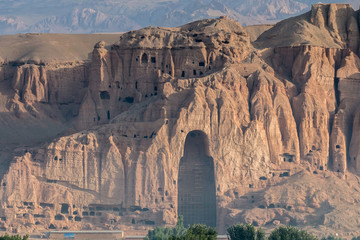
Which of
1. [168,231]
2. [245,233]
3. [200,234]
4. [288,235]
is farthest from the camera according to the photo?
[168,231]

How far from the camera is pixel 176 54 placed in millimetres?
130375

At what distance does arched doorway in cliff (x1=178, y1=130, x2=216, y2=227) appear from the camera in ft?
397

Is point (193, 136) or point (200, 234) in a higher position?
point (193, 136)

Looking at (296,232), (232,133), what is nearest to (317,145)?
(232,133)

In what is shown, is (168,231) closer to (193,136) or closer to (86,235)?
(86,235)

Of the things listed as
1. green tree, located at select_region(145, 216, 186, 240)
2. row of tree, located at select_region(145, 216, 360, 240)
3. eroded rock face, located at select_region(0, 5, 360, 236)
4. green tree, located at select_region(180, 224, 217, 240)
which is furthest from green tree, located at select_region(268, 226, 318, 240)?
eroded rock face, located at select_region(0, 5, 360, 236)

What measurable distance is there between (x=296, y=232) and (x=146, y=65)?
40.9 m

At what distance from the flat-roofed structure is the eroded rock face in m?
3.25

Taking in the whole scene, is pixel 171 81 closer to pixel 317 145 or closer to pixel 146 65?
pixel 146 65

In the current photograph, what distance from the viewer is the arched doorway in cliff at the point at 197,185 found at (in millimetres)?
121000

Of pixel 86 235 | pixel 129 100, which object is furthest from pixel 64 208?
pixel 129 100

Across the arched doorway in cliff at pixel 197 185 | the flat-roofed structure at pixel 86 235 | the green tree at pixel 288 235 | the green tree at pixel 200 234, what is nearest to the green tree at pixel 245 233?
Answer: the green tree at pixel 288 235

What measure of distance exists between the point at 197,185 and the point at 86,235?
565 inches

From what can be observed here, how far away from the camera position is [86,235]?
114m
